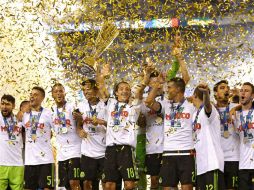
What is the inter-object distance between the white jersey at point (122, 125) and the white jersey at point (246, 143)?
1342 mm

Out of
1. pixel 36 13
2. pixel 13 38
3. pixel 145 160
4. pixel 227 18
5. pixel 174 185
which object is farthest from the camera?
pixel 227 18

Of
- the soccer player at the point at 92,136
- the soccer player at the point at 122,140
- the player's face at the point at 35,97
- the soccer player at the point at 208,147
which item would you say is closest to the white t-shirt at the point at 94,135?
the soccer player at the point at 92,136

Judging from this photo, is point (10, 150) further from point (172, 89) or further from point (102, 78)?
point (172, 89)

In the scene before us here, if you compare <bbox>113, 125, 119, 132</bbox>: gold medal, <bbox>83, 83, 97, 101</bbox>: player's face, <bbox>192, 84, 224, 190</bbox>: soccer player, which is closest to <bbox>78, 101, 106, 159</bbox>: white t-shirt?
<bbox>83, 83, 97, 101</bbox>: player's face

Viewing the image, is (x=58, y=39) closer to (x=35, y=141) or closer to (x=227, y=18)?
(x=35, y=141)

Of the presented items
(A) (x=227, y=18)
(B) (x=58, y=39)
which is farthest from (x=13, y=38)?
(A) (x=227, y=18)

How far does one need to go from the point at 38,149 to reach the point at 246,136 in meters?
2.95

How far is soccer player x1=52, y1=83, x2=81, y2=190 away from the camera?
8477 millimetres

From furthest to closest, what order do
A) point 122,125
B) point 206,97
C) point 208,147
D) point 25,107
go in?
point 25,107 < point 122,125 < point 208,147 < point 206,97

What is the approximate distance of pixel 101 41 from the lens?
26.6ft

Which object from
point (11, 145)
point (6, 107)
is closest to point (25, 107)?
point (6, 107)

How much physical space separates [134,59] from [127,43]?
960 millimetres

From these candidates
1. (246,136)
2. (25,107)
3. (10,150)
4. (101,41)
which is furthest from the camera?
(25,107)

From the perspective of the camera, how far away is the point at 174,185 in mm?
7293
